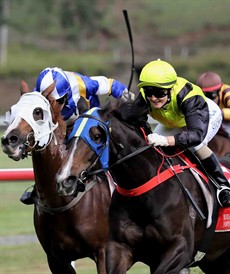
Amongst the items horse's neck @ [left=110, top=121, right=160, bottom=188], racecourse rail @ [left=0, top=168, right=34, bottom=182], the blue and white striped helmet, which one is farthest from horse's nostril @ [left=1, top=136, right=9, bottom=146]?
racecourse rail @ [left=0, top=168, right=34, bottom=182]

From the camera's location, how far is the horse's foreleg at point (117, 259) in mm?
4934

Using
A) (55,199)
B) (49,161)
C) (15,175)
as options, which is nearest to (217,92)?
(15,175)

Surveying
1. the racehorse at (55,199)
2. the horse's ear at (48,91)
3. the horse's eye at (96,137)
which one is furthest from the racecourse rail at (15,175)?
the horse's eye at (96,137)

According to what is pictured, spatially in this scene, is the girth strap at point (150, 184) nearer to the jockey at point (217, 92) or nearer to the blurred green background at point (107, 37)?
the jockey at point (217, 92)

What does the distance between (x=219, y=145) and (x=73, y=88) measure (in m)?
2.37

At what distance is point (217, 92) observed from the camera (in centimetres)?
806

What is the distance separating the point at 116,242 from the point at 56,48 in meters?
37.2

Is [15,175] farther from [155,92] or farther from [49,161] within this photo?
[155,92]

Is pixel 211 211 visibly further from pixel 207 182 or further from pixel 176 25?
pixel 176 25

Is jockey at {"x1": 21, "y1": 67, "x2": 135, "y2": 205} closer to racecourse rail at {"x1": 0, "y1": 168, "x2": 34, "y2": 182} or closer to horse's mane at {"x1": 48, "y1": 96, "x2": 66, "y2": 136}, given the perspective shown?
horse's mane at {"x1": 48, "y1": 96, "x2": 66, "y2": 136}

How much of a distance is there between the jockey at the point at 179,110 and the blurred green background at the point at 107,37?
24551 millimetres

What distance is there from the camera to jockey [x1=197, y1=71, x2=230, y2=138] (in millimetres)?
8008

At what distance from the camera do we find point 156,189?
16.4 feet

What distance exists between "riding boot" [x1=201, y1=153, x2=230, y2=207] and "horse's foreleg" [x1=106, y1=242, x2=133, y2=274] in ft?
2.54
